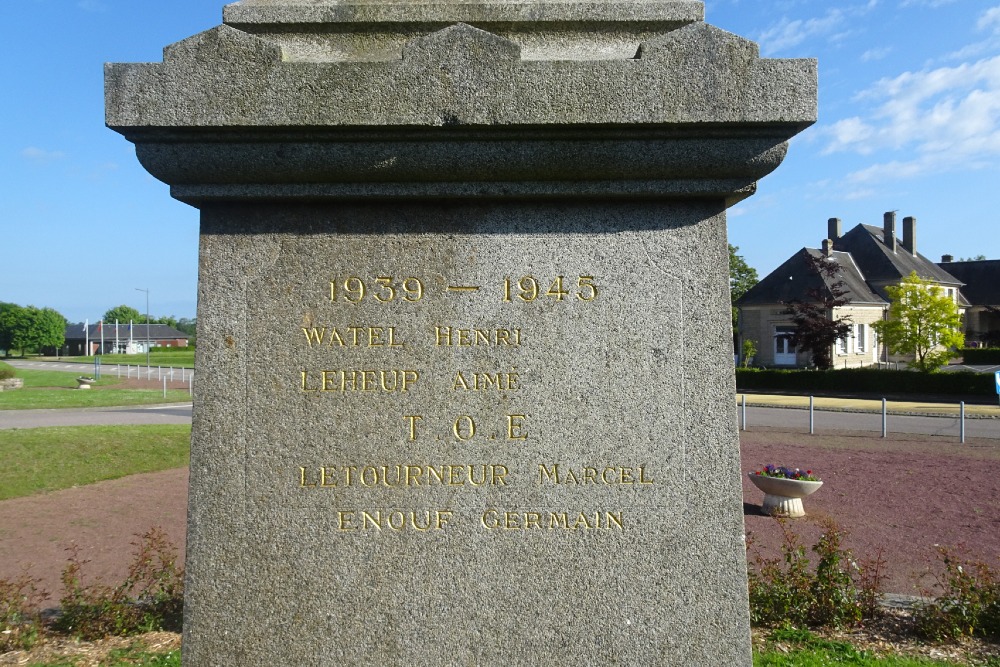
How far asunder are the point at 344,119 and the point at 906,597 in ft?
20.2

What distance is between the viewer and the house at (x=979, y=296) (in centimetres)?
6147

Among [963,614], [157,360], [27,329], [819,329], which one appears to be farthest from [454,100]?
[27,329]

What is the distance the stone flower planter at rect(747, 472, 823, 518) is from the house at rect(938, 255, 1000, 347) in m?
60.4

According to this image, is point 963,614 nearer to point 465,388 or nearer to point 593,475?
point 593,475

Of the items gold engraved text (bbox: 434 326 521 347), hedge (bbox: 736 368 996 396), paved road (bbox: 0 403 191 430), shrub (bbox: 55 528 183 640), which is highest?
gold engraved text (bbox: 434 326 521 347)

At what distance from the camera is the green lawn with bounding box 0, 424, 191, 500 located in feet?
44.0

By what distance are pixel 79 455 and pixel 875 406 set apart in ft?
86.0

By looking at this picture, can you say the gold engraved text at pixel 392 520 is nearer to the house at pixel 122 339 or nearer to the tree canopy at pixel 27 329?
the house at pixel 122 339

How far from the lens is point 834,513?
1081 cm

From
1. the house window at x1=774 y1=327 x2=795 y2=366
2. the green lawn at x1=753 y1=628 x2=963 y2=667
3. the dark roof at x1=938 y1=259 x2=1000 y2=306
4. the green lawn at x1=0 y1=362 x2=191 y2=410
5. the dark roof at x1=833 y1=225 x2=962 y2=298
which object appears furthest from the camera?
the dark roof at x1=938 y1=259 x2=1000 y2=306

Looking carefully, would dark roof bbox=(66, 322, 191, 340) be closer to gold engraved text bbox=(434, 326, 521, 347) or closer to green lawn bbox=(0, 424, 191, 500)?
green lawn bbox=(0, 424, 191, 500)

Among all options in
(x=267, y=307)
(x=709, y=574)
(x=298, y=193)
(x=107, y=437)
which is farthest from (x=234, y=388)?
(x=107, y=437)

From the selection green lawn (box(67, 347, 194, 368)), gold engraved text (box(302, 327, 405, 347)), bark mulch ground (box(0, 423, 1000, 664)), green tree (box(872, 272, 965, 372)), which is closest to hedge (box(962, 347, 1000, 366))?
green tree (box(872, 272, 965, 372))

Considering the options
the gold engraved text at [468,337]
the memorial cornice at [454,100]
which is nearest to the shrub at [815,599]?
the gold engraved text at [468,337]
